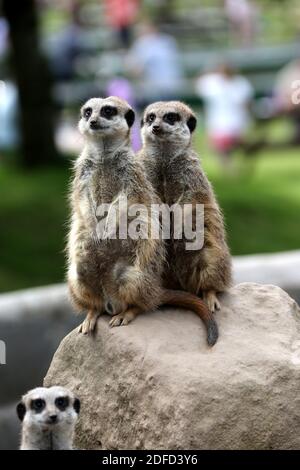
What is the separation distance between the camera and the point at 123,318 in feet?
14.6

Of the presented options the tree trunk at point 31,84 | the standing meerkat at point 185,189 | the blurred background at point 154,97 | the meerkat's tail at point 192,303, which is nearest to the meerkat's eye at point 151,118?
the standing meerkat at point 185,189

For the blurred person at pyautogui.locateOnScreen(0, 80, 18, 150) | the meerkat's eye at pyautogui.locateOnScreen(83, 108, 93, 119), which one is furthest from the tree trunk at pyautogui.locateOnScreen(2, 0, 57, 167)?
the meerkat's eye at pyautogui.locateOnScreen(83, 108, 93, 119)

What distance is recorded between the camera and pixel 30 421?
3.93 meters

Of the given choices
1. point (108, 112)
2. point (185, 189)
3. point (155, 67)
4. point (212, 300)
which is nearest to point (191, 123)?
point (185, 189)

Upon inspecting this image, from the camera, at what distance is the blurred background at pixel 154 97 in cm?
1052

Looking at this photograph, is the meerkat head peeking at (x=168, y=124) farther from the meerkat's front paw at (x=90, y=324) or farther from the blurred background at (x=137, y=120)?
the meerkat's front paw at (x=90, y=324)

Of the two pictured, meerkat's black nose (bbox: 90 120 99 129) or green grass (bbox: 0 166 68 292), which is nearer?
meerkat's black nose (bbox: 90 120 99 129)

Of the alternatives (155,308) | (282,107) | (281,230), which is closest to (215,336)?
(155,308)

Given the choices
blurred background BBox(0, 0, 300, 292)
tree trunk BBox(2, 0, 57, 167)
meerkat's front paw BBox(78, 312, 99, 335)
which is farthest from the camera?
tree trunk BBox(2, 0, 57, 167)

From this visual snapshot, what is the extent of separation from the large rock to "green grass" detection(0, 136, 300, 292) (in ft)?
14.9

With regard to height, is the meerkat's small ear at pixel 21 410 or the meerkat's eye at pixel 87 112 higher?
the meerkat's eye at pixel 87 112

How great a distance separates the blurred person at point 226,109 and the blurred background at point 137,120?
0.02m

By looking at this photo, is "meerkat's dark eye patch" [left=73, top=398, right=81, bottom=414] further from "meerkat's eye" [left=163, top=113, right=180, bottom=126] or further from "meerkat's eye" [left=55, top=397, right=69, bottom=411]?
"meerkat's eye" [left=163, top=113, right=180, bottom=126]

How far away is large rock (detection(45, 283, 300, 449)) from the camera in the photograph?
13.5ft
